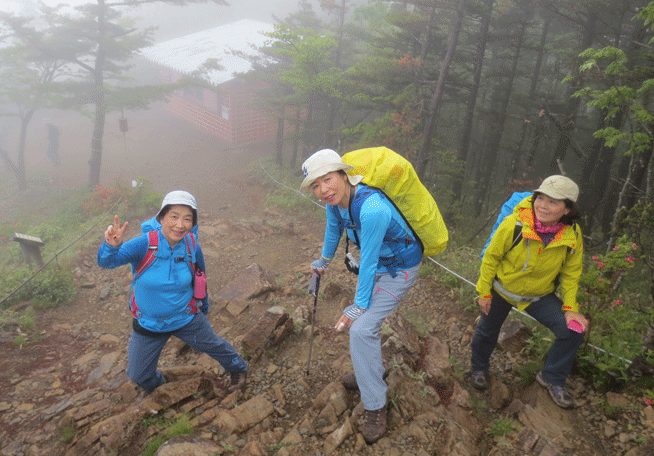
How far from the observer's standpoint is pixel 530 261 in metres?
3.21

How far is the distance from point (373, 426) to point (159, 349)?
6.90 feet

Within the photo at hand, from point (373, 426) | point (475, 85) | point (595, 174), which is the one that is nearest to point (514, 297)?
point (373, 426)

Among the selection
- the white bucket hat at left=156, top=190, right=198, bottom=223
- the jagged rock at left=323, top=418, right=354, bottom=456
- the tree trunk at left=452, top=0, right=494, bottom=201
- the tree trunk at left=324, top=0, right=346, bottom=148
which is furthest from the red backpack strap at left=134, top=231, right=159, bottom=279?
the tree trunk at left=324, top=0, right=346, bottom=148

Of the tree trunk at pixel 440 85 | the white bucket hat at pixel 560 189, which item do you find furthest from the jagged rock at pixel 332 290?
the tree trunk at pixel 440 85

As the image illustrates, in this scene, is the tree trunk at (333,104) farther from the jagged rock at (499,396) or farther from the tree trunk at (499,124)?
the jagged rock at (499,396)

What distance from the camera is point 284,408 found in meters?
3.86

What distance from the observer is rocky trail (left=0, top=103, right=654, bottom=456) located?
3205 millimetres

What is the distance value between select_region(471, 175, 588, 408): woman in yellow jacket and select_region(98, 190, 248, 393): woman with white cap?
8.76ft

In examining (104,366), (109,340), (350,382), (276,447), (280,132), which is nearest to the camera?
(276,447)

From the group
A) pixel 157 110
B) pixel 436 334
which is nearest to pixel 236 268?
pixel 436 334

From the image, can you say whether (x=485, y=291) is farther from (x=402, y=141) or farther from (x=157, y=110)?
(x=157, y=110)

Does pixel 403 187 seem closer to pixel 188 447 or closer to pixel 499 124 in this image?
pixel 188 447

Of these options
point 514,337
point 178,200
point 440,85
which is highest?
point 440,85

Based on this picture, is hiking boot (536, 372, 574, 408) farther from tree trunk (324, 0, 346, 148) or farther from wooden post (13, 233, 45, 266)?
tree trunk (324, 0, 346, 148)
